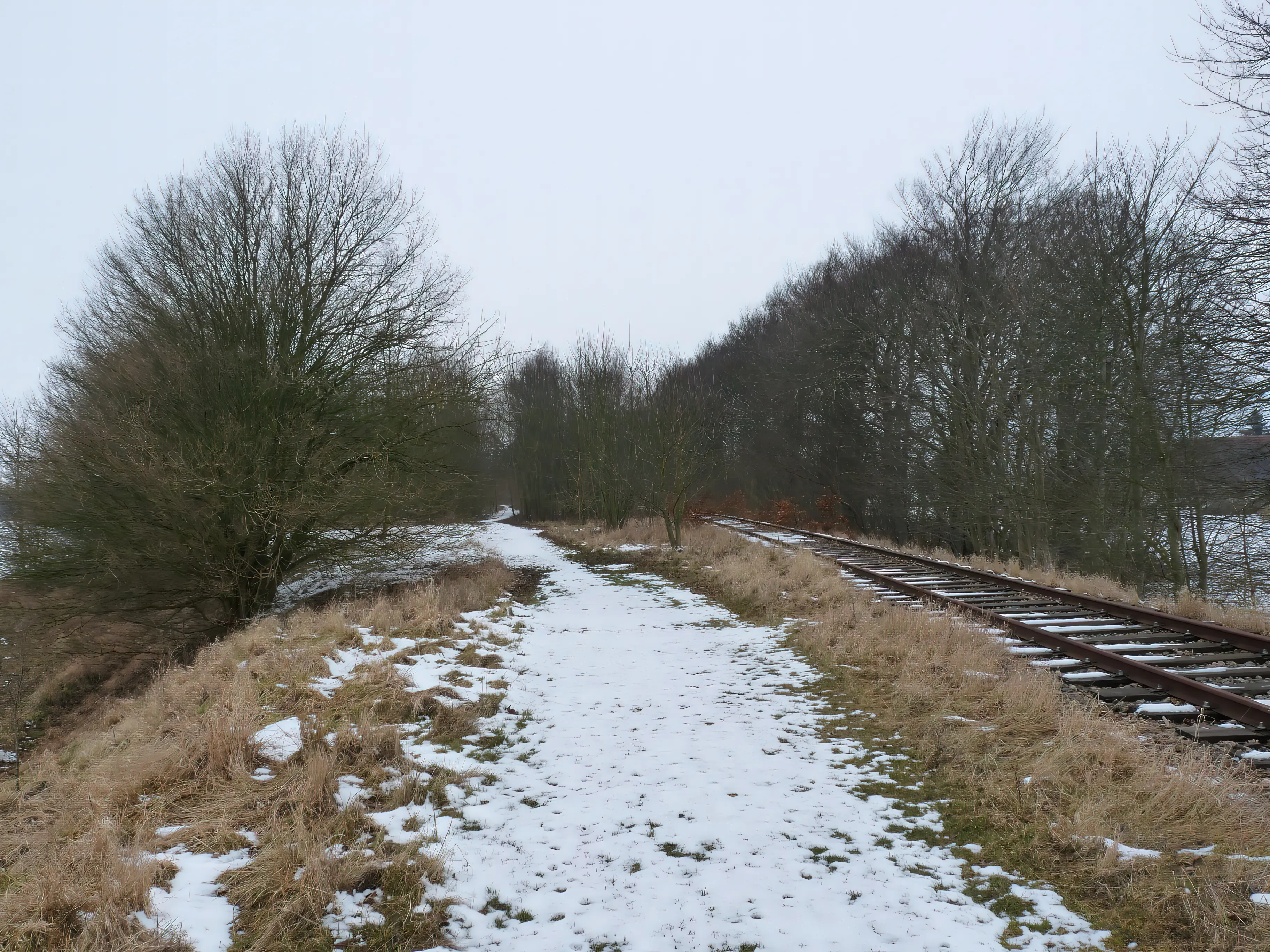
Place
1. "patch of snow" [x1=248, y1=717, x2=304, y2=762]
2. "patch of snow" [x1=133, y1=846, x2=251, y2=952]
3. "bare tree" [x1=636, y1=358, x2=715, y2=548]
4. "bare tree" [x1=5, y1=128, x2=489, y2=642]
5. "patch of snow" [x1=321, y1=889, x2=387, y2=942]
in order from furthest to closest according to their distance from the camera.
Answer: "bare tree" [x1=636, y1=358, x2=715, y2=548], "bare tree" [x1=5, y1=128, x2=489, y2=642], "patch of snow" [x1=248, y1=717, x2=304, y2=762], "patch of snow" [x1=321, y1=889, x2=387, y2=942], "patch of snow" [x1=133, y1=846, x2=251, y2=952]

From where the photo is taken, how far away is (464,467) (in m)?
19.9

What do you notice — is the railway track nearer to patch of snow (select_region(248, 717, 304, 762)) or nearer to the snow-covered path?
the snow-covered path

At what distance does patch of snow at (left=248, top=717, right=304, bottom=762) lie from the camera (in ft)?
15.6

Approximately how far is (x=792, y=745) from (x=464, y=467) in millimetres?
15894

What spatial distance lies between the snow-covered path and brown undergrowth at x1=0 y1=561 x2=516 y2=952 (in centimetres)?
43

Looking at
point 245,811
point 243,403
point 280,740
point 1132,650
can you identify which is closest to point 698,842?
point 245,811

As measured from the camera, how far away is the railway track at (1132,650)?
198 inches

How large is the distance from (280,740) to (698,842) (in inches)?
122

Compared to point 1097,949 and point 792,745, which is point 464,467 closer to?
point 792,745

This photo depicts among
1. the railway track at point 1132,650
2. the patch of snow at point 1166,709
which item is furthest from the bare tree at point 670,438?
the patch of snow at point 1166,709

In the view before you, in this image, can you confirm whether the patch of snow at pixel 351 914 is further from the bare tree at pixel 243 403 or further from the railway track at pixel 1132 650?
the bare tree at pixel 243 403

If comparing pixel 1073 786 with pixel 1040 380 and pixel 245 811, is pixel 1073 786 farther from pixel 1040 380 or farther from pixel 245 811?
pixel 1040 380

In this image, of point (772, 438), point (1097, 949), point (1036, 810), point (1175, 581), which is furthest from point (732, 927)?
point (772, 438)

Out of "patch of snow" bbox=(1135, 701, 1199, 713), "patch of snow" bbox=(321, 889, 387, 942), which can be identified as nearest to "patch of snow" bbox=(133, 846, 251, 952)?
"patch of snow" bbox=(321, 889, 387, 942)
